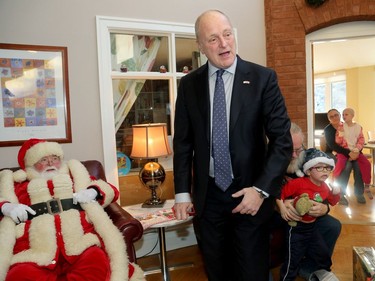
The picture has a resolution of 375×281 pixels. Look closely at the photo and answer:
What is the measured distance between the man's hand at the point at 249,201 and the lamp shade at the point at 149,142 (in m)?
1.32

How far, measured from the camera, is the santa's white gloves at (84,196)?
75.7 inches

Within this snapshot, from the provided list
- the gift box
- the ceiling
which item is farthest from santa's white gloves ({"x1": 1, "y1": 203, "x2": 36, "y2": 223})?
the ceiling

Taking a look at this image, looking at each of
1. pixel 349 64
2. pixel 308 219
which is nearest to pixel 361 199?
pixel 308 219

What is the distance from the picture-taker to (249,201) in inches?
48.2

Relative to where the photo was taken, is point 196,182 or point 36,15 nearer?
point 196,182

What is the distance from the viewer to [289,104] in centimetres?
323

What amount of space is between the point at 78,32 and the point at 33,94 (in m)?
0.59

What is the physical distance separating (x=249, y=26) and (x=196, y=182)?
2304 millimetres

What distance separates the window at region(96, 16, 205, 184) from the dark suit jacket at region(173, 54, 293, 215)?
1.43 metres

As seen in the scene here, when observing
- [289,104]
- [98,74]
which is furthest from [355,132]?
[98,74]

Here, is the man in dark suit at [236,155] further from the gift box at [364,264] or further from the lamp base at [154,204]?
the lamp base at [154,204]

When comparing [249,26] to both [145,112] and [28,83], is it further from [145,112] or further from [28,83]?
[28,83]

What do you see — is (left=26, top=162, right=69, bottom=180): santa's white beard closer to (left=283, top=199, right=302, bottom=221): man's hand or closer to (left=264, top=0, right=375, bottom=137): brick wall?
(left=283, top=199, right=302, bottom=221): man's hand

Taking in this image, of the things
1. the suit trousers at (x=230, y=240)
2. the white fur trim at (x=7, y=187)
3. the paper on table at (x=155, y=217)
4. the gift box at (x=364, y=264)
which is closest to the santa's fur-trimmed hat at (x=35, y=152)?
the white fur trim at (x=7, y=187)
